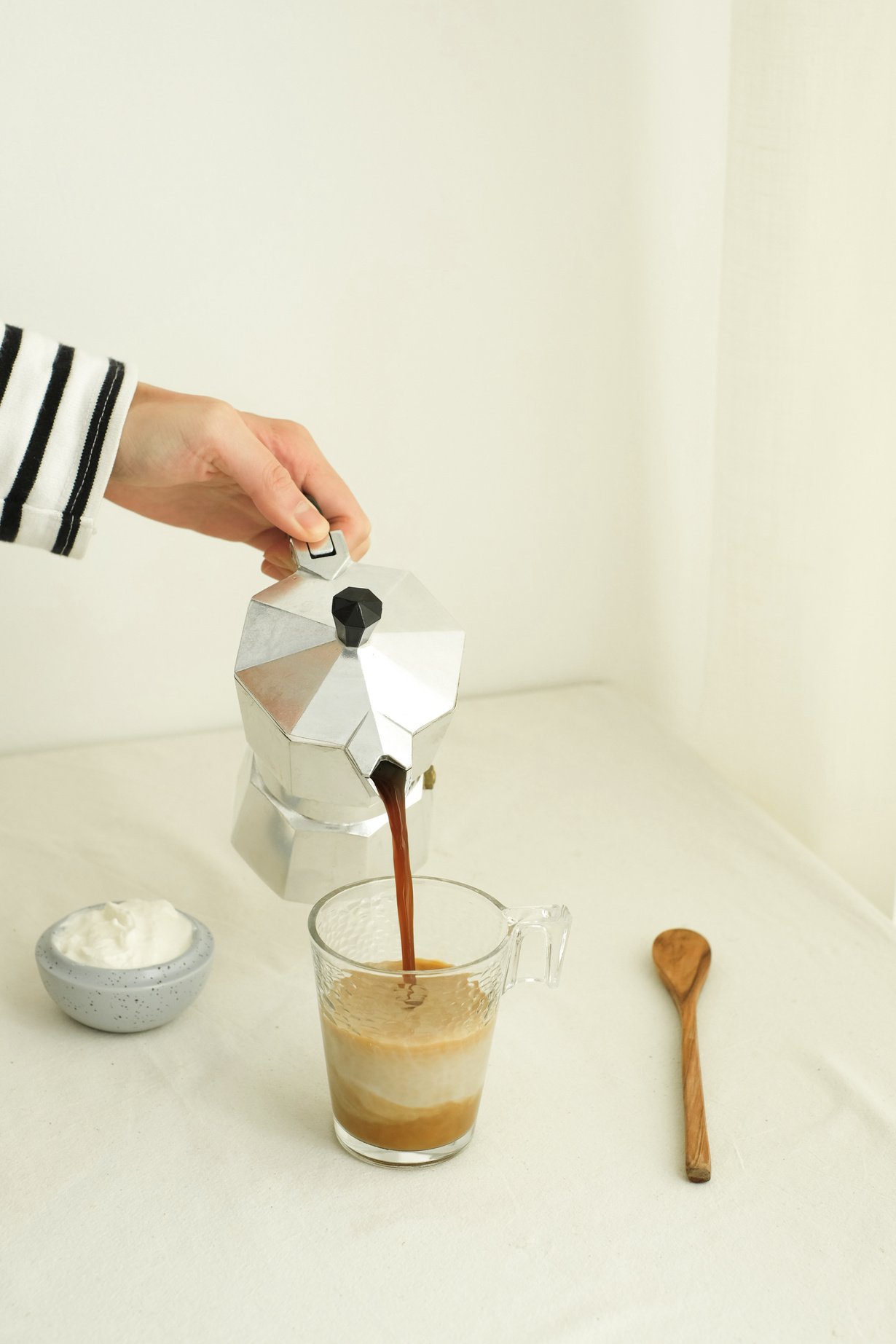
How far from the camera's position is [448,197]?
0.95 metres

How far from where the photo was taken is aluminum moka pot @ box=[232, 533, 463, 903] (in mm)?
497

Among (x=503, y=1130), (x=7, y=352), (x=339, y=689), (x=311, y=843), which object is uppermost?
(x=7, y=352)

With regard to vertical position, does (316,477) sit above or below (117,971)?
above

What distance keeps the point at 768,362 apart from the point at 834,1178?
592 mm

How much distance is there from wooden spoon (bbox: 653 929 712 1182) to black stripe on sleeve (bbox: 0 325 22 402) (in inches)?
19.0

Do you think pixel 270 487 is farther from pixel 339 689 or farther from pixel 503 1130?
pixel 503 1130

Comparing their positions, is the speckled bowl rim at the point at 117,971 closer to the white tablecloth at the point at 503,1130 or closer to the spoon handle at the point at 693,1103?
the white tablecloth at the point at 503,1130

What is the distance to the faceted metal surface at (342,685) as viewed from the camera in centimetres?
50

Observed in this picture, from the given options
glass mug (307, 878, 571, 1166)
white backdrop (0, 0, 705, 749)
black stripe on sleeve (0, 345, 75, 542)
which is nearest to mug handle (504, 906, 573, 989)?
glass mug (307, 878, 571, 1166)

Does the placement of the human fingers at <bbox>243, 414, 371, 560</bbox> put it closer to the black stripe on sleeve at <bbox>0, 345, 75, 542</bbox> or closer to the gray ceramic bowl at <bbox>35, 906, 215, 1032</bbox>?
the black stripe on sleeve at <bbox>0, 345, 75, 542</bbox>

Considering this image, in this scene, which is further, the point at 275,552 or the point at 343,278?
the point at 343,278

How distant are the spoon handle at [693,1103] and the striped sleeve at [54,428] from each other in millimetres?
439

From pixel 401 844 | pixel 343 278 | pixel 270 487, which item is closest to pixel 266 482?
pixel 270 487

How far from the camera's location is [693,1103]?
53 centimetres
